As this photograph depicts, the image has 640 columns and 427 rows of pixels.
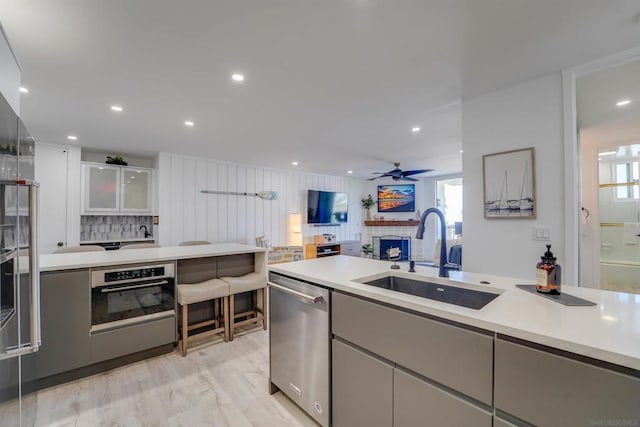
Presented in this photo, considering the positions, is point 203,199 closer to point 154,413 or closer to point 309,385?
point 154,413

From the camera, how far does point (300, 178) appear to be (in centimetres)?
690

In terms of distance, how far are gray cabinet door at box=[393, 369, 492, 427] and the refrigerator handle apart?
5.43 ft

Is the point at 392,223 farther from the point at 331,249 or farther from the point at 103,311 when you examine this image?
the point at 103,311

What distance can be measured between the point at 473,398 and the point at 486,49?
2175mm

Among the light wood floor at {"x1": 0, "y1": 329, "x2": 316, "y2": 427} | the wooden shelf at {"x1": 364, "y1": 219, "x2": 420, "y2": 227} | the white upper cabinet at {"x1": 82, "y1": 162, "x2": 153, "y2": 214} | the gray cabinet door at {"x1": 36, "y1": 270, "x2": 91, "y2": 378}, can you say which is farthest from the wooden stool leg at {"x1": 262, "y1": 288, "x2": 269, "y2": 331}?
the wooden shelf at {"x1": 364, "y1": 219, "x2": 420, "y2": 227}

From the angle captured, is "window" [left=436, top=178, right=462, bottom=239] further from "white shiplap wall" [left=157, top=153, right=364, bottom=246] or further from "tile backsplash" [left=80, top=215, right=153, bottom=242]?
"tile backsplash" [left=80, top=215, right=153, bottom=242]

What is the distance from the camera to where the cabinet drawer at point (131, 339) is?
221cm

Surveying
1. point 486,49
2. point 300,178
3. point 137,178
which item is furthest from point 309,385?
point 300,178

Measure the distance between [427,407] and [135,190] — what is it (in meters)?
5.40

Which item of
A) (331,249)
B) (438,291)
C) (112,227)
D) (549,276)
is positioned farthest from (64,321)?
(331,249)

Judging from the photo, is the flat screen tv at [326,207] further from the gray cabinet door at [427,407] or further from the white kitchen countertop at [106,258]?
the gray cabinet door at [427,407]

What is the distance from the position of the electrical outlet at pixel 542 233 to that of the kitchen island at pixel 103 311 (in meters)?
3.11

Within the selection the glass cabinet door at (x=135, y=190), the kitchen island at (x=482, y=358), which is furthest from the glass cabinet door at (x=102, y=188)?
the kitchen island at (x=482, y=358)

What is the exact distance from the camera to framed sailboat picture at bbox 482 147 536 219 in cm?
238
